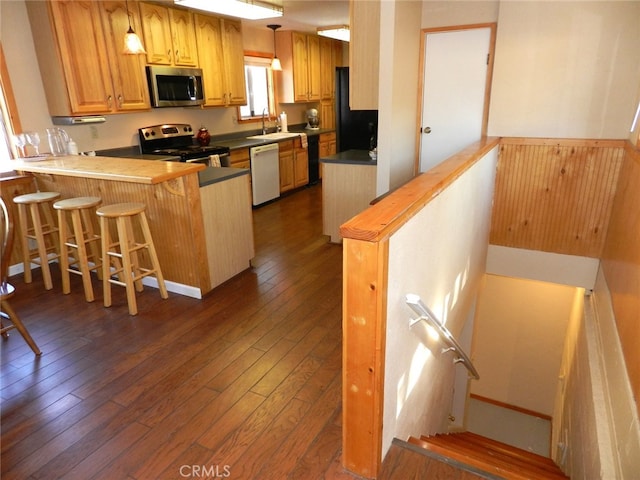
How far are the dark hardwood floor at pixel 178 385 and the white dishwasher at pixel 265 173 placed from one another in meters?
2.45

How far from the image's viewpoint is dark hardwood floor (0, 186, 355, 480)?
5.61 feet

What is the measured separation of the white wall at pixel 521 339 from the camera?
4781mm

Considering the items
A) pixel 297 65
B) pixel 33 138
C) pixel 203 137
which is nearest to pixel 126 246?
pixel 33 138

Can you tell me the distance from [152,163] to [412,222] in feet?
7.45

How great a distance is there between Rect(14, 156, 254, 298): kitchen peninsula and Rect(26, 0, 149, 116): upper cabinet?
2.19 ft

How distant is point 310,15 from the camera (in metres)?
5.22

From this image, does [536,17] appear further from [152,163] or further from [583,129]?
[152,163]

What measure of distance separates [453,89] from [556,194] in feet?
4.72

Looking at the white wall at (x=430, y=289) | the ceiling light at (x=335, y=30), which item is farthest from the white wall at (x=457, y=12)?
the ceiling light at (x=335, y=30)

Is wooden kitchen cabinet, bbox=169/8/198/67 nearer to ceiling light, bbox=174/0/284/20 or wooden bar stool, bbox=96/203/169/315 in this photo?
ceiling light, bbox=174/0/284/20

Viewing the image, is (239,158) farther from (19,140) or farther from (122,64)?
(19,140)

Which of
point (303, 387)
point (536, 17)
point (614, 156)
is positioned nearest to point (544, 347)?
point (614, 156)

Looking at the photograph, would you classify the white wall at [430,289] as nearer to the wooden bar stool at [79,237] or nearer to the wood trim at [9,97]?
the wooden bar stool at [79,237]

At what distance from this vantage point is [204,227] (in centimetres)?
303
